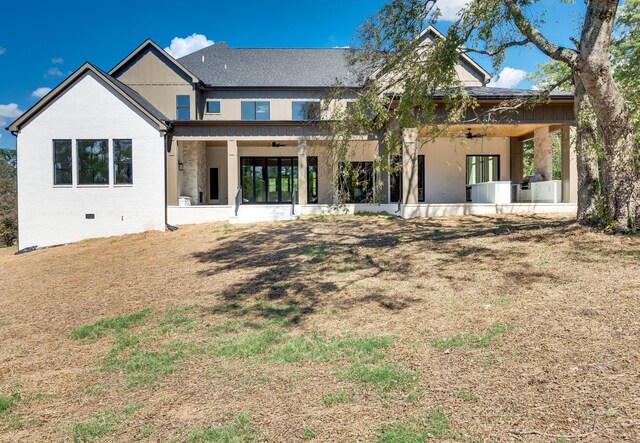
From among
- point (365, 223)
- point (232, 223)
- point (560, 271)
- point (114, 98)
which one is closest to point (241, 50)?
point (114, 98)

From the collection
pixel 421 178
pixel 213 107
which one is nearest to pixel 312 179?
pixel 421 178

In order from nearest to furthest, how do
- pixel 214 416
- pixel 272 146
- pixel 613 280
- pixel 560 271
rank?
pixel 214 416 < pixel 613 280 < pixel 560 271 < pixel 272 146

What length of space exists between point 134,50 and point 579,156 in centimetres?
1926

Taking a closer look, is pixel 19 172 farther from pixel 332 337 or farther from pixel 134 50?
pixel 332 337

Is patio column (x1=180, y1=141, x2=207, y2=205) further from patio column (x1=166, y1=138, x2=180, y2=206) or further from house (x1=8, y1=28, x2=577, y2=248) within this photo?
patio column (x1=166, y1=138, x2=180, y2=206)

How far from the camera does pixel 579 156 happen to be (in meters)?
9.12

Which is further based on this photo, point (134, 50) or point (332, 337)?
point (134, 50)

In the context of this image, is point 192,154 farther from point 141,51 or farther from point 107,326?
point 107,326

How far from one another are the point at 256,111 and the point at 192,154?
14.2 ft

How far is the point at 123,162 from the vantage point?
1539 cm

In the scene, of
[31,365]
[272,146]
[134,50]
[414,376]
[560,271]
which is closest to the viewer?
[414,376]

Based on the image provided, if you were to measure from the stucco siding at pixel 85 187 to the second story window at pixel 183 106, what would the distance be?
435 centimetres

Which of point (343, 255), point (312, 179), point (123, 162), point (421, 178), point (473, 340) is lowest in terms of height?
point (473, 340)

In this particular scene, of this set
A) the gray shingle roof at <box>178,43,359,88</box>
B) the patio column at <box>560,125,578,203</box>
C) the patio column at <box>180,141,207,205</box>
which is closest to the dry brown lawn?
the patio column at <box>560,125,578,203</box>
